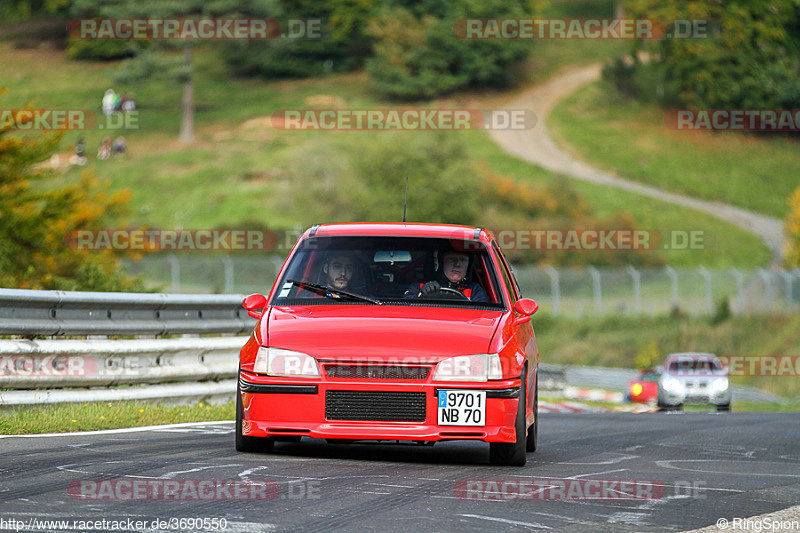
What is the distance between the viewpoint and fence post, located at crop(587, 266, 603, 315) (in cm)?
4741

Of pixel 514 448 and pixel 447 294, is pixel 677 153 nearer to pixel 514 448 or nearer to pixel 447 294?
pixel 447 294

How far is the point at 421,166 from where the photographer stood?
248 feet

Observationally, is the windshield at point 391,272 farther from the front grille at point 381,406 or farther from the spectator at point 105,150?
the spectator at point 105,150

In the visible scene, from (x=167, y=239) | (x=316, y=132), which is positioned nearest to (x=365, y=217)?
(x=167, y=239)

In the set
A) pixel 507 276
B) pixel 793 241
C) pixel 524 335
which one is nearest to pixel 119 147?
pixel 793 241

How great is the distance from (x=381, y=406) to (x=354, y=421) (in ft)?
0.66

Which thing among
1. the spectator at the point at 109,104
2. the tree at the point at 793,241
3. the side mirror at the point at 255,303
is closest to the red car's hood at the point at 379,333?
the side mirror at the point at 255,303

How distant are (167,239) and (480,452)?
211ft

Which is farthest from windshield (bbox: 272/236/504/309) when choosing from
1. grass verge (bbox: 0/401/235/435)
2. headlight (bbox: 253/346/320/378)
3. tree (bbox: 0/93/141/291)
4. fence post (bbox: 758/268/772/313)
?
fence post (bbox: 758/268/772/313)

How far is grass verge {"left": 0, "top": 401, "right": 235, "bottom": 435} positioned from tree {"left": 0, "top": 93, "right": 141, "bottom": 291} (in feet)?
18.8

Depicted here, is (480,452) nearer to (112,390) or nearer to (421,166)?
(112,390)

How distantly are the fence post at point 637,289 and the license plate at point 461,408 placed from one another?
38379 millimetres

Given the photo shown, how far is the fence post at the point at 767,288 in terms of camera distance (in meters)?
44.3

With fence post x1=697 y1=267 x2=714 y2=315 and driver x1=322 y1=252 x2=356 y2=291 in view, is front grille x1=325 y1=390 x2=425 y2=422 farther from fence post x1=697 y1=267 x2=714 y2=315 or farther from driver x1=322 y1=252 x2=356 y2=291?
fence post x1=697 y1=267 x2=714 y2=315
